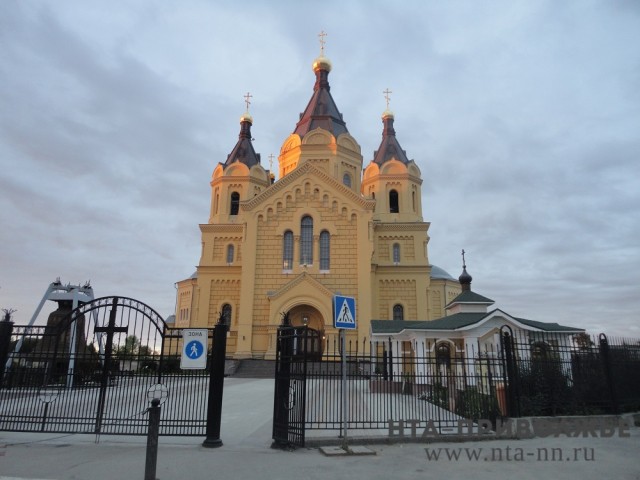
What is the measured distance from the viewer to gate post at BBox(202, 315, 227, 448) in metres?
8.55

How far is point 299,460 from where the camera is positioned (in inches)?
295

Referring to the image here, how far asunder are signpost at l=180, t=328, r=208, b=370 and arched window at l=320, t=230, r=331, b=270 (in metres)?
22.6

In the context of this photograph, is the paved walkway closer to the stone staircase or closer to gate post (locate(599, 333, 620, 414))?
gate post (locate(599, 333, 620, 414))

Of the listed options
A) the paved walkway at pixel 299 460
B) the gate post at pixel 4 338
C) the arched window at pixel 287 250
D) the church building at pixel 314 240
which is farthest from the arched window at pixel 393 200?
the gate post at pixel 4 338

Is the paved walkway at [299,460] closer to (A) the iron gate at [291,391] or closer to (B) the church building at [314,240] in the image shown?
(A) the iron gate at [291,391]

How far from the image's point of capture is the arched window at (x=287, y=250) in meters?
32.0

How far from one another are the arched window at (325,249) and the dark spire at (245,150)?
12.2 meters

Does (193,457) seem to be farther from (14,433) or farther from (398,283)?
(398,283)

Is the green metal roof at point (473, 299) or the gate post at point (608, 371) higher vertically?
the green metal roof at point (473, 299)

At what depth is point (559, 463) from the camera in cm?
748

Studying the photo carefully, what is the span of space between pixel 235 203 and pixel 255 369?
635 inches

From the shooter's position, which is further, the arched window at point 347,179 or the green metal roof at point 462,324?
the arched window at point 347,179

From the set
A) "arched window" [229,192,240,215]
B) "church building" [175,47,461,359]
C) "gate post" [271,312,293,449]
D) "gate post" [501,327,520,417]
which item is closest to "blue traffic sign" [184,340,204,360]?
"gate post" [271,312,293,449]

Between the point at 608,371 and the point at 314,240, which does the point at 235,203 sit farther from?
the point at 608,371
